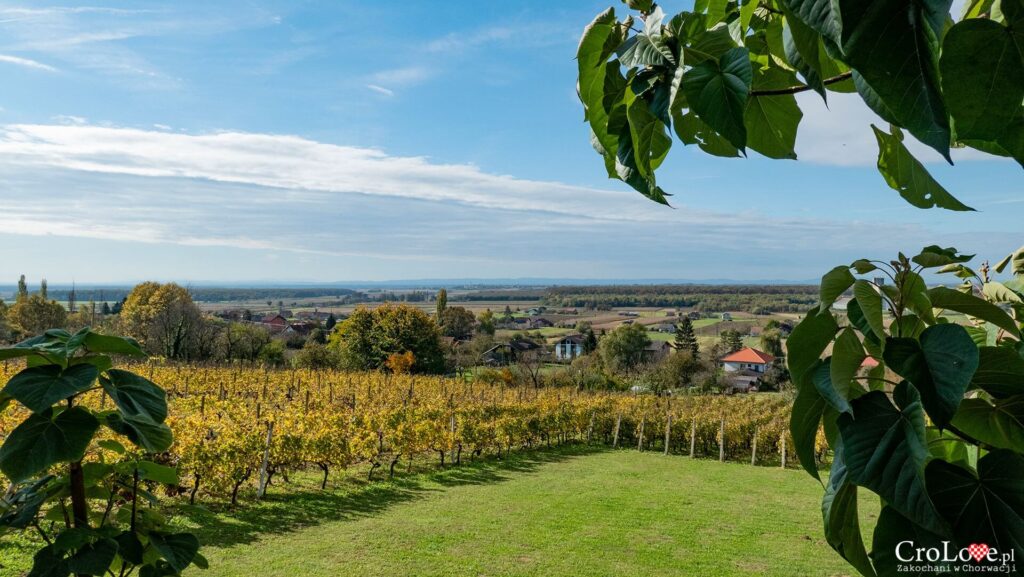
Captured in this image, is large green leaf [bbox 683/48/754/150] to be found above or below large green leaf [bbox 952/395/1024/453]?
above

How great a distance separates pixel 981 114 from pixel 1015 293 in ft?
1.98

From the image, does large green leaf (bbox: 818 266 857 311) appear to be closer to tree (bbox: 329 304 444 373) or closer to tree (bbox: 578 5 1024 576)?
tree (bbox: 578 5 1024 576)

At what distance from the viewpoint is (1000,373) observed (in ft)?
1.44

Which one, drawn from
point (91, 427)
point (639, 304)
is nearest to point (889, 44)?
point (91, 427)

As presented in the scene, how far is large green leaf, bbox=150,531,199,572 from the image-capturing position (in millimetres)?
914

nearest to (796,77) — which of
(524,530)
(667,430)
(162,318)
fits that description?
(524,530)

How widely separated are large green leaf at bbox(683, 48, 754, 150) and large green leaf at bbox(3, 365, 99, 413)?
0.72 m

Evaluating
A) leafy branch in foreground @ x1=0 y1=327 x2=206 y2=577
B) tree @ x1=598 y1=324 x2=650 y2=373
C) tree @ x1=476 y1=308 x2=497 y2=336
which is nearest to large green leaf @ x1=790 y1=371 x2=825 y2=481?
leafy branch in foreground @ x1=0 y1=327 x2=206 y2=577

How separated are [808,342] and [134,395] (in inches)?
32.3

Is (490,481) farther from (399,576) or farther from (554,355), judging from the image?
(554,355)

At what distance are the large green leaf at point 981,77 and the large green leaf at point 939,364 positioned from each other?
131 millimetres

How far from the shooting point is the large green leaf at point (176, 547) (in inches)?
36.0

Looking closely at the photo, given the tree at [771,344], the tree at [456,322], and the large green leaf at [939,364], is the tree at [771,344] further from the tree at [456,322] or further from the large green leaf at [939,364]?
the large green leaf at [939,364]

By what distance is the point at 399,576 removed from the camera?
6.05 meters
